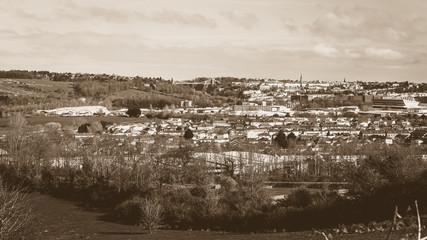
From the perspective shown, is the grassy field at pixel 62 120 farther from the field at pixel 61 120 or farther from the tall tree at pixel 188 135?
→ the tall tree at pixel 188 135

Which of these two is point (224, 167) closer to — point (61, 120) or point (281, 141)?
point (281, 141)

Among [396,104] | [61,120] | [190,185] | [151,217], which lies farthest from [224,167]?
[396,104]

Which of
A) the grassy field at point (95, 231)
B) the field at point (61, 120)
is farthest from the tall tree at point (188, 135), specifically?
the grassy field at point (95, 231)

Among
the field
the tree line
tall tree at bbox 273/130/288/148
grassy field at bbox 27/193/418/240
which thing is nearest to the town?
the tree line

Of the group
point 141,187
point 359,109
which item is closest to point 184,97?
point 359,109

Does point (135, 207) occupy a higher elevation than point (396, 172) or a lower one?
lower

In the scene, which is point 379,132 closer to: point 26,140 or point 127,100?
point 26,140

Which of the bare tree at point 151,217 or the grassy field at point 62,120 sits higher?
the grassy field at point 62,120

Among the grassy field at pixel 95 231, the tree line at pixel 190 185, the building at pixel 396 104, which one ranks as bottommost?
the grassy field at pixel 95 231
